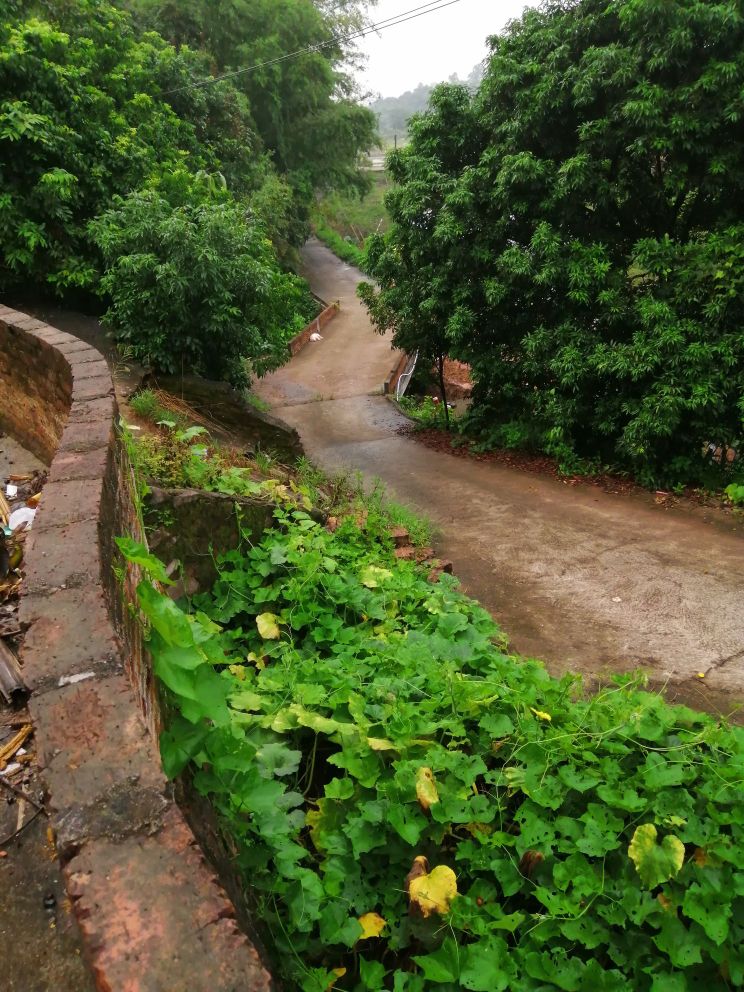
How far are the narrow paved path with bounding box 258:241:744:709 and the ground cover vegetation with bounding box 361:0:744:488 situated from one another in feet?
4.31

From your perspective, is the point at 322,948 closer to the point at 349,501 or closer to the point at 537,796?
the point at 537,796

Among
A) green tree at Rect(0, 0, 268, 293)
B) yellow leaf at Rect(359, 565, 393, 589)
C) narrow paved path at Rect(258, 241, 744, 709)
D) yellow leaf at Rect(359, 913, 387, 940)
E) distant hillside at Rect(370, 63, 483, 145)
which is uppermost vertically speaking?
distant hillside at Rect(370, 63, 483, 145)

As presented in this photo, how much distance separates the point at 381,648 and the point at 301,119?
23.9m

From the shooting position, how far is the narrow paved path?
4.96 meters

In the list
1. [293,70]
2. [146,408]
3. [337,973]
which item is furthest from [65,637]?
[293,70]

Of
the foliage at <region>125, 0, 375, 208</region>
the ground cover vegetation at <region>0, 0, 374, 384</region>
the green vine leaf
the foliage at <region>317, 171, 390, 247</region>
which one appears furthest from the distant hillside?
the green vine leaf

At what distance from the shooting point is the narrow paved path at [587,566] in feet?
16.3

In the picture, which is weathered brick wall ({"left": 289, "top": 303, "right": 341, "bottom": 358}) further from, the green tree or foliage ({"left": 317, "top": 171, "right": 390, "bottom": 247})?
foliage ({"left": 317, "top": 171, "right": 390, "bottom": 247})

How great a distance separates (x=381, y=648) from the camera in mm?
3596

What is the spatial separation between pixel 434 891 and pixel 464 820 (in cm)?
26

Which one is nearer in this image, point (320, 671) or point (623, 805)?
point (623, 805)

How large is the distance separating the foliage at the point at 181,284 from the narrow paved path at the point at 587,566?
318cm

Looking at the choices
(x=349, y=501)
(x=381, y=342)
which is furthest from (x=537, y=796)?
(x=381, y=342)

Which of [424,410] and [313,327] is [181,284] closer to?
[424,410]
